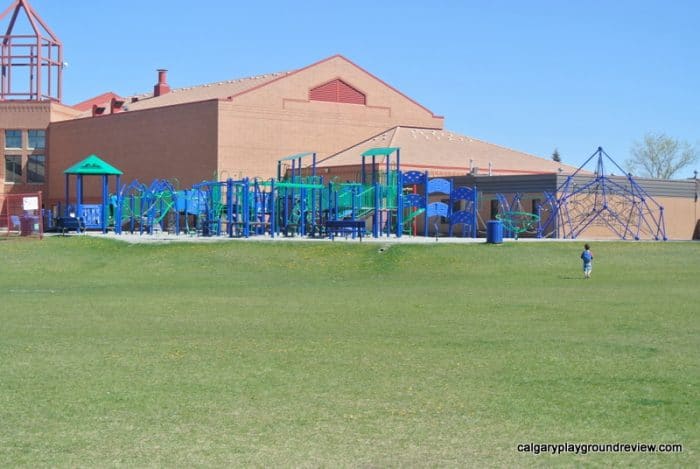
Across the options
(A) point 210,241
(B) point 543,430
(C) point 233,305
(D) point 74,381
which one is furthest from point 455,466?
(A) point 210,241

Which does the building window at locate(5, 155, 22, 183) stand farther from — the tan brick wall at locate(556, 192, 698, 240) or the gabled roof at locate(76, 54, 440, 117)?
the tan brick wall at locate(556, 192, 698, 240)

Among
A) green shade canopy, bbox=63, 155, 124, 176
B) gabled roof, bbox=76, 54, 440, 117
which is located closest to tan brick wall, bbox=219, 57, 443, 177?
gabled roof, bbox=76, 54, 440, 117

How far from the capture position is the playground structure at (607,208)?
55.3 metres

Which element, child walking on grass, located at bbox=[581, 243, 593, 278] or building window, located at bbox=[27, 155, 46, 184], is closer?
child walking on grass, located at bbox=[581, 243, 593, 278]

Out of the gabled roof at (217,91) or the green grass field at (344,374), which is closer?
the green grass field at (344,374)

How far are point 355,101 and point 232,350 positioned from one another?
60.5 meters

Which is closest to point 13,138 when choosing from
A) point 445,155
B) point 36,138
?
point 36,138

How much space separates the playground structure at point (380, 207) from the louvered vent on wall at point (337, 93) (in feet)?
53.0

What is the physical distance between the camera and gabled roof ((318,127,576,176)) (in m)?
66.9

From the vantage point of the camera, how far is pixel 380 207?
5138 cm

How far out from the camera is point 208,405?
12711 mm

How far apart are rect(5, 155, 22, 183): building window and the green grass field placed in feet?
174

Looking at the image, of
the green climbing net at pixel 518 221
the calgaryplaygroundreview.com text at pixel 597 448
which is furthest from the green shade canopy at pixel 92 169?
the calgaryplaygroundreview.com text at pixel 597 448

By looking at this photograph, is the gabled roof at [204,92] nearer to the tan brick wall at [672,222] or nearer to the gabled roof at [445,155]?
the gabled roof at [445,155]
